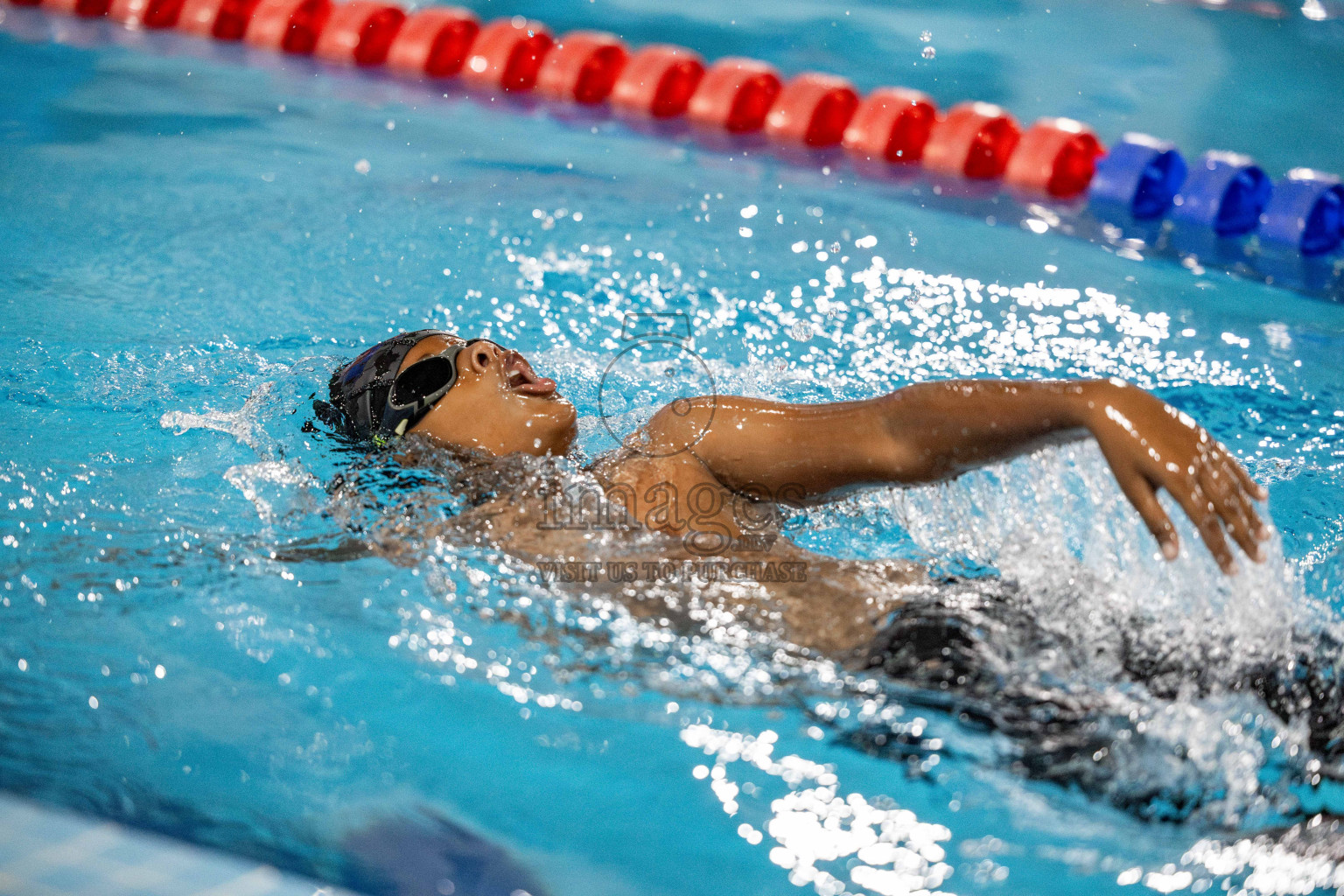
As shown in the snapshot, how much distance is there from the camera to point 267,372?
342 cm

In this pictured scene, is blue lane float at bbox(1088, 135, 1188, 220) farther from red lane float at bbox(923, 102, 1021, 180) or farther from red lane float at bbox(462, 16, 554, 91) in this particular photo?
red lane float at bbox(462, 16, 554, 91)

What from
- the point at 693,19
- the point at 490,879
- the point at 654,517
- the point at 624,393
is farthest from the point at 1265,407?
the point at 693,19

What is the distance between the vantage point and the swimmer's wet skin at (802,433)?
1.70m

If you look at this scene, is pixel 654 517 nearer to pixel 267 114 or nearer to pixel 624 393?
pixel 624 393

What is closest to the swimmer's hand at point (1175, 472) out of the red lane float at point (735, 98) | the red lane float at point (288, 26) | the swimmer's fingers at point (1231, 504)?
the swimmer's fingers at point (1231, 504)

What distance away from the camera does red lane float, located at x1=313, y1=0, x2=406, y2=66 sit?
6.36 metres

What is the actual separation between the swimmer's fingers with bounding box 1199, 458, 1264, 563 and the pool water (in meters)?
0.37

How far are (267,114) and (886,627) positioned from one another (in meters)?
4.56

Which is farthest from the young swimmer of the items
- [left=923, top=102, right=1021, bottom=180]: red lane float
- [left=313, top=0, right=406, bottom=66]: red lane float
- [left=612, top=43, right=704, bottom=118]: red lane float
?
[left=313, top=0, right=406, bottom=66]: red lane float

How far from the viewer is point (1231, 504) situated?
1.65 meters

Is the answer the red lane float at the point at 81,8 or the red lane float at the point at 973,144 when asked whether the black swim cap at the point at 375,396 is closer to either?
the red lane float at the point at 973,144

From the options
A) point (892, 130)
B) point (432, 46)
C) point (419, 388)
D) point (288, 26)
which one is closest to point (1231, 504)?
point (419, 388)

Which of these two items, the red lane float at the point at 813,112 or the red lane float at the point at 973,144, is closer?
the red lane float at the point at 973,144

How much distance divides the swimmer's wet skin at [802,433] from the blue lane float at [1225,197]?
319 centimetres
